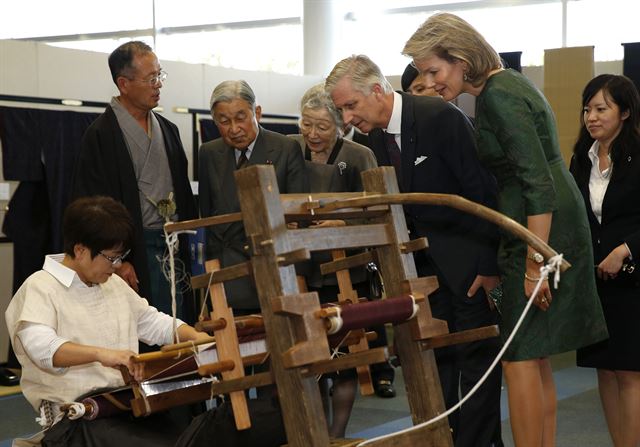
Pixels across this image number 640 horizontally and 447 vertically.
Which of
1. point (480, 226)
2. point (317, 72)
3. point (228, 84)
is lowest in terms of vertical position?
point (480, 226)

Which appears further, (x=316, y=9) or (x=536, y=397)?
(x=316, y=9)

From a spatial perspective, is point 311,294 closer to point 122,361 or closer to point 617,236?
point 122,361

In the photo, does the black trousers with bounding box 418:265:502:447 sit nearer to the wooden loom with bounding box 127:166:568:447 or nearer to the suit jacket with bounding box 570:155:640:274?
the suit jacket with bounding box 570:155:640:274

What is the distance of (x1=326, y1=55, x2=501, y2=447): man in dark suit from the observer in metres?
2.92

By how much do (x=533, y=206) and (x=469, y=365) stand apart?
2.49 ft

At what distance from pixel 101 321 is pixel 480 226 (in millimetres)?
1151

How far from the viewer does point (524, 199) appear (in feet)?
8.32

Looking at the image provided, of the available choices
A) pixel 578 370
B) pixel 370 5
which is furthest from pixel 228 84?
pixel 370 5

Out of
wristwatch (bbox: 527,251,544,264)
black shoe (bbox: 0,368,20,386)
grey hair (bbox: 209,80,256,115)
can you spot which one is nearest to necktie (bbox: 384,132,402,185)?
wristwatch (bbox: 527,251,544,264)

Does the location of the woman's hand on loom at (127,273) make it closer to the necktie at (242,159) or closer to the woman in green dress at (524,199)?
the necktie at (242,159)

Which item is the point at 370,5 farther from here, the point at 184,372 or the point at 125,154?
the point at 184,372

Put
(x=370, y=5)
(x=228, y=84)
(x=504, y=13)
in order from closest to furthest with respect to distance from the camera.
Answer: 1. (x=228, y=84)
2. (x=504, y=13)
3. (x=370, y=5)

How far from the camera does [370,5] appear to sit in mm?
8477

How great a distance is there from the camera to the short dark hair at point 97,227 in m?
2.56
